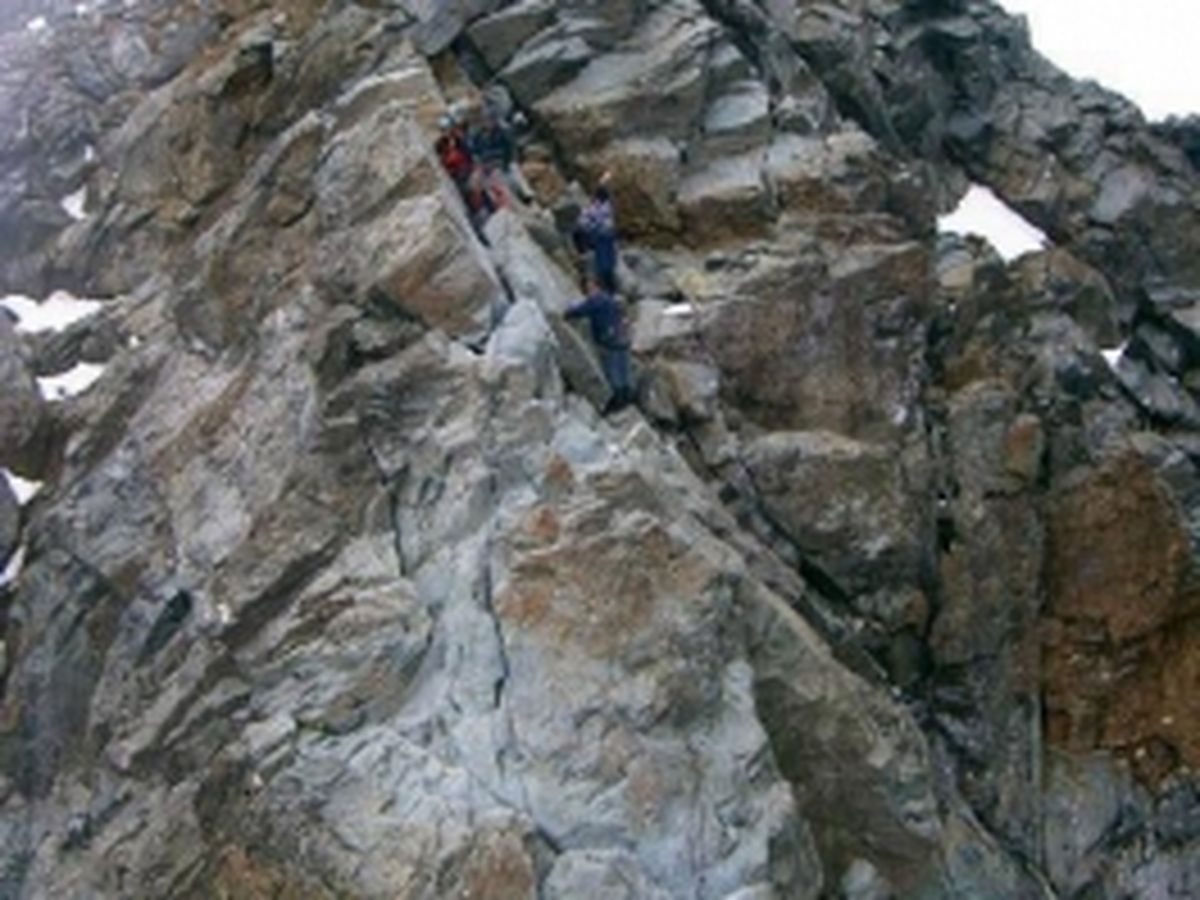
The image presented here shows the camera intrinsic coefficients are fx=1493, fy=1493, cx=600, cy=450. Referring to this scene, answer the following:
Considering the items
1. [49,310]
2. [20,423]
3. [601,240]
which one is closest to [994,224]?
[601,240]

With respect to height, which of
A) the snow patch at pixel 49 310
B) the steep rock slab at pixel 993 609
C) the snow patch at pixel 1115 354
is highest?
the snow patch at pixel 49 310

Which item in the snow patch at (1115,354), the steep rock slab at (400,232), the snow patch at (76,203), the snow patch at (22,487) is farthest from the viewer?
the snow patch at (1115,354)

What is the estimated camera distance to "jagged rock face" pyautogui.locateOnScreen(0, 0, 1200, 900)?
69.5 ft

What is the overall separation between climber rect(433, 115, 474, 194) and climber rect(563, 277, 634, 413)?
3.68 metres

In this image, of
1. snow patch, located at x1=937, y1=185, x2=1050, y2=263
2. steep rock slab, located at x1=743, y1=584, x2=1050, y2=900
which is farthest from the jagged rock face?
snow patch, located at x1=937, y1=185, x2=1050, y2=263

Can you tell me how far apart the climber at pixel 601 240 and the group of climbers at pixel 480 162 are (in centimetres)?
158

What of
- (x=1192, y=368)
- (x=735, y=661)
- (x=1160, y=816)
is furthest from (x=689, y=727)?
(x=1192, y=368)

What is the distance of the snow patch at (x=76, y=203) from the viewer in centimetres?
3559

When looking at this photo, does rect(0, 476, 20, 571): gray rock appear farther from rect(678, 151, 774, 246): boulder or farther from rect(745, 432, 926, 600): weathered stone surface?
rect(678, 151, 774, 246): boulder

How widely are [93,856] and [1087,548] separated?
779 inches

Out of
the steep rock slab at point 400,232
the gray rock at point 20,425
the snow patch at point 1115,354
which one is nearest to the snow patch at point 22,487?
the gray rock at point 20,425

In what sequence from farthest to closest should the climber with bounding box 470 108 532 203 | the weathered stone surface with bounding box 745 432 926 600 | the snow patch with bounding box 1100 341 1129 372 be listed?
the snow patch with bounding box 1100 341 1129 372, the climber with bounding box 470 108 532 203, the weathered stone surface with bounding box 745 432 926 600

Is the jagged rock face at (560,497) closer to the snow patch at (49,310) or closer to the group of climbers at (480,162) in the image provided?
the snow patch at (49,310)

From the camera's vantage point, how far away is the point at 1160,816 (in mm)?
29812
